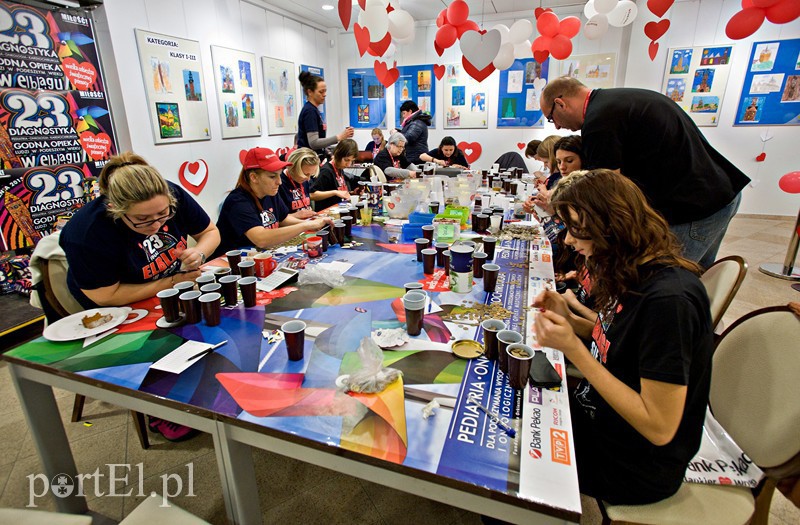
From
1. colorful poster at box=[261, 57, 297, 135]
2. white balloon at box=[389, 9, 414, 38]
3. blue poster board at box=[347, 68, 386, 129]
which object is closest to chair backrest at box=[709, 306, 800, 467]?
white balloon at box=[389, 9, 414, 38]

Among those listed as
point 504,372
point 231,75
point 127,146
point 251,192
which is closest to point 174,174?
point 127,146

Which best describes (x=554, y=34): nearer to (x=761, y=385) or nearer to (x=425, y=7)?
(x=425, y=7)

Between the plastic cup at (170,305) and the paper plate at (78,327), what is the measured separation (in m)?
0.17

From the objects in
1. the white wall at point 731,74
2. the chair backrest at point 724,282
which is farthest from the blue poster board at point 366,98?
the chair backrest at point 724,282

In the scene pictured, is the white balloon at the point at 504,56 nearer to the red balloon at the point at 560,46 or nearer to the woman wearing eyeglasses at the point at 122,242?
the red balloon at the point at 560,46

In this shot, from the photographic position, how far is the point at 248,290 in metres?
1.59

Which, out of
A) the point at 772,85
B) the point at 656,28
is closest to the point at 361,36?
the point at 656,28

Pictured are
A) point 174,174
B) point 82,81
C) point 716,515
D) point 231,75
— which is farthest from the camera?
point 231,75

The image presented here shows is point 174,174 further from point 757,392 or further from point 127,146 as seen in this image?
point 757,392

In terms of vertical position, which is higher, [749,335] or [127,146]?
[127,146]

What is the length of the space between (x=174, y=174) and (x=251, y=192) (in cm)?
281

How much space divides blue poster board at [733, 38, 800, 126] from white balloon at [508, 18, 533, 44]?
3.19m

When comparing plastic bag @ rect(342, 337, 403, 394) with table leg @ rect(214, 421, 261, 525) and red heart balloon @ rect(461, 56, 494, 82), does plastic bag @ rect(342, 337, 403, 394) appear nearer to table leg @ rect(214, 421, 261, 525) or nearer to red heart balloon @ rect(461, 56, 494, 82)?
table leg @ rect(214, 421, 261, 525)

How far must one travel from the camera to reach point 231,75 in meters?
5.32
